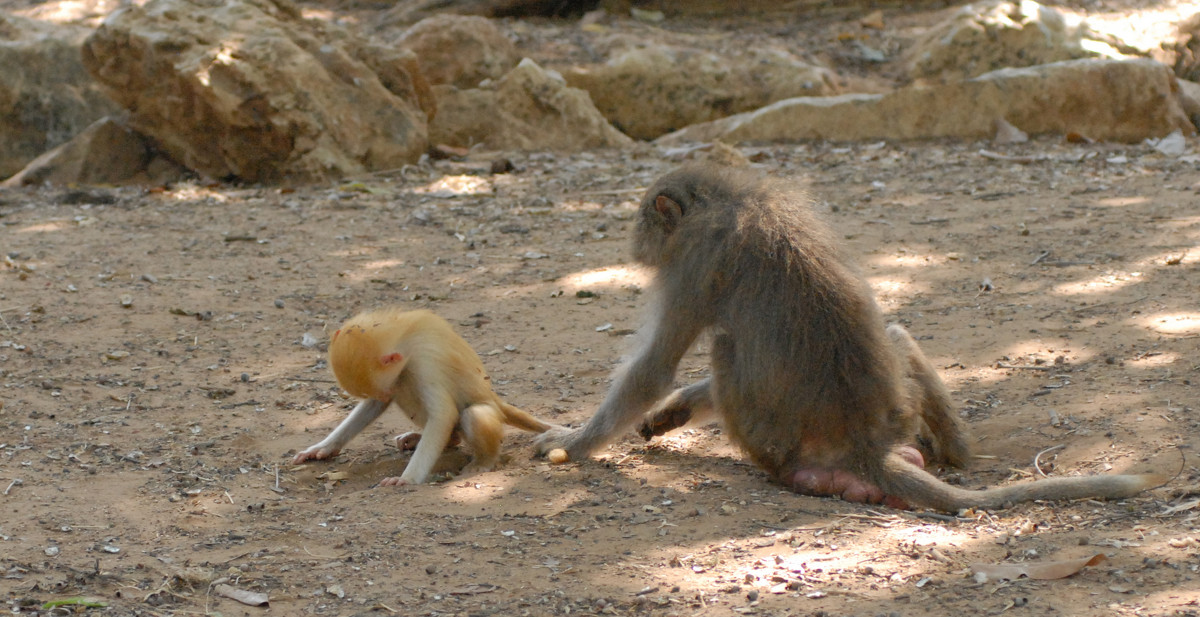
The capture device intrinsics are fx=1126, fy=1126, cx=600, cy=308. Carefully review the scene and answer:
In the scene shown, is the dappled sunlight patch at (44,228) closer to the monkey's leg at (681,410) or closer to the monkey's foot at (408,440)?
the monkey's foot at (408,440)

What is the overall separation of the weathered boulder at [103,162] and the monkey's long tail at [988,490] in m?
8.20

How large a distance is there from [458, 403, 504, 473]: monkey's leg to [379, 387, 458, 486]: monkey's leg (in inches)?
3.3

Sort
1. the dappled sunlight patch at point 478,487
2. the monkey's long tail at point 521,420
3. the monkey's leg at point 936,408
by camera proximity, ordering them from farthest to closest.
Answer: the monkey's long tail at point 521,420
the monkey's leg at point 936,408
the dappled sunlight patch at point 478,487

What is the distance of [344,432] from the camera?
5332mm

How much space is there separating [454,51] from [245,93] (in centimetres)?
309

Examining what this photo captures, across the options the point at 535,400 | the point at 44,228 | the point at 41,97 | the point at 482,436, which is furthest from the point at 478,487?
the point at 41,97

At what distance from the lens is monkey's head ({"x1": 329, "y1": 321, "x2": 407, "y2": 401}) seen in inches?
195

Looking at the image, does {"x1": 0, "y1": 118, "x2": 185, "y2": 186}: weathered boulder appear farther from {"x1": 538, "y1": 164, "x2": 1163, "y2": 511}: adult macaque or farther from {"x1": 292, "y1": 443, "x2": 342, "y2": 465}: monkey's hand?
{"x1": 538, "y1": 164, "x2": 1163, "y2": 511}: adult macaque

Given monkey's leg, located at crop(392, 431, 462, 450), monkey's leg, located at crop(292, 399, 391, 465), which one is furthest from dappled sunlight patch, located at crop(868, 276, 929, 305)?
monkey's leg, located at crop(292, 399, 391, 465)

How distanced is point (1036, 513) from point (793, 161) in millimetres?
7022

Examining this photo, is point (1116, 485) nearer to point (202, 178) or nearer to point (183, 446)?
point (183, 446)

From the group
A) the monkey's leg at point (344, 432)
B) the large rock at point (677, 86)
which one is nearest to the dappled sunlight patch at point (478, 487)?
the monkey's leg at point (344, 432)

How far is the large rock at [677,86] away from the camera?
12.9m

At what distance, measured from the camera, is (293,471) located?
5.15m
